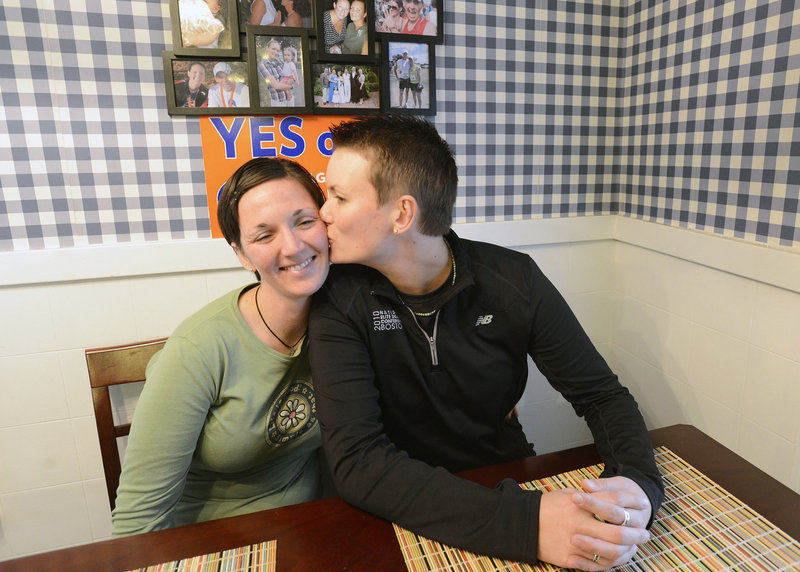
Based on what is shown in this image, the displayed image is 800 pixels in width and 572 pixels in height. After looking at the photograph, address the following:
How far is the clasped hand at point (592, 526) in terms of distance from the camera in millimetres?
775

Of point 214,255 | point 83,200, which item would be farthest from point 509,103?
point 83,200

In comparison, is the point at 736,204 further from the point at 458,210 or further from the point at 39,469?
the point at 39,469

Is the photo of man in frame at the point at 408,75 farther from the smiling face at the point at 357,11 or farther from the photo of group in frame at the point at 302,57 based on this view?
the smiling face at the point at 357,11

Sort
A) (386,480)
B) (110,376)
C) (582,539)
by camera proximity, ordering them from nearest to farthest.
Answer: (582,539)
(386,480)
(110,376)

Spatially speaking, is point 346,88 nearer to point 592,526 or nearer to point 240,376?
point 240,376

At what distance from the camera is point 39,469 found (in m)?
1.68

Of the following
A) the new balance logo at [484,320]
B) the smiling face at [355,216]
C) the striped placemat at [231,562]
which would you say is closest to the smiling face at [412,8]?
the smiling face at [355,216]

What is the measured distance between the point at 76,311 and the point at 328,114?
983 millimetres

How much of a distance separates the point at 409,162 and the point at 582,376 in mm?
603

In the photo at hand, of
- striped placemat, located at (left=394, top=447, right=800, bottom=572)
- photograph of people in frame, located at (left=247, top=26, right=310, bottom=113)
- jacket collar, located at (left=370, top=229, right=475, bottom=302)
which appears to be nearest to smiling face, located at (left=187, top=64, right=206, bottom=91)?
photograph of people in frame, located at (left=247, top=26, right=310, bottom=113)

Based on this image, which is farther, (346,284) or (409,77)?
(409,77)

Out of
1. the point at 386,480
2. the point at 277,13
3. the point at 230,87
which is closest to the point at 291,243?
the point at 386,480

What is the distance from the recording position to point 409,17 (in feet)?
5.72

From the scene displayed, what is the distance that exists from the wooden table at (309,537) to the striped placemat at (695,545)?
3 centimetres
